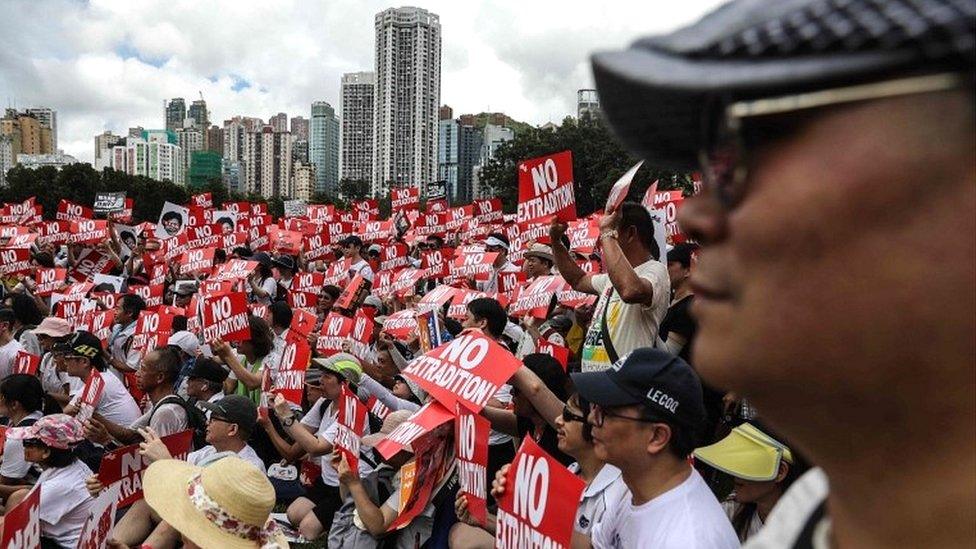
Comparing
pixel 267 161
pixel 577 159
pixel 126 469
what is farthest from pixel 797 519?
pixel 267 161

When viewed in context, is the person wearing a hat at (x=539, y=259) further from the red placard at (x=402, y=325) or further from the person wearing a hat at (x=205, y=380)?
the person wearing a hat at (x=205, y=380)

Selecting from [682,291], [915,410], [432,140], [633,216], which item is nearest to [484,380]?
[633,216]

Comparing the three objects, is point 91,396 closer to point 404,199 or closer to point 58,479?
point 58,479

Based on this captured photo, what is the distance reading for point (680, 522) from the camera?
253 centimetres

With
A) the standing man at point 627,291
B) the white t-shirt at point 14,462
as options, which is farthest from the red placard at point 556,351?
the white t-shirt at point 14,462

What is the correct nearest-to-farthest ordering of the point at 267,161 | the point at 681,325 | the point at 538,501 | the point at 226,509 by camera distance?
the point at 538,501 < the point at 226,509 < the point at 681,325 < the point at 267,161

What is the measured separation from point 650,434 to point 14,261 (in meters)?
15.0

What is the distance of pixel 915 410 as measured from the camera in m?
0.71

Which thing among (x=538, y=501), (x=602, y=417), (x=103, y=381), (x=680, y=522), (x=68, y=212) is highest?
(x=68, y=212)

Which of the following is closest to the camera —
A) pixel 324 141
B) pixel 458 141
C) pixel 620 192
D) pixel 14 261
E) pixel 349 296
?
pixel 620 192

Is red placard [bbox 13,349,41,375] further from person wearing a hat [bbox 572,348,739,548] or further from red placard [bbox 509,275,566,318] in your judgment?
person wearing a hat [bbox 572,348,739,548]

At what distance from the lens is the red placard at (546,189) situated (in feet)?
21.3

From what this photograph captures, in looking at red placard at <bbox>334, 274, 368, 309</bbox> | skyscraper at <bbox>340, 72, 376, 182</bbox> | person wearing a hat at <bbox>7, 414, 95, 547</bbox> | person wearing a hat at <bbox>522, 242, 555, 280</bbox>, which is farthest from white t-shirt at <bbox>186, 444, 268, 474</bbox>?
skyscraper at <bbox>340, 72, 376, 182</bbox>

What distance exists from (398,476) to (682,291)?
200 centimetres
